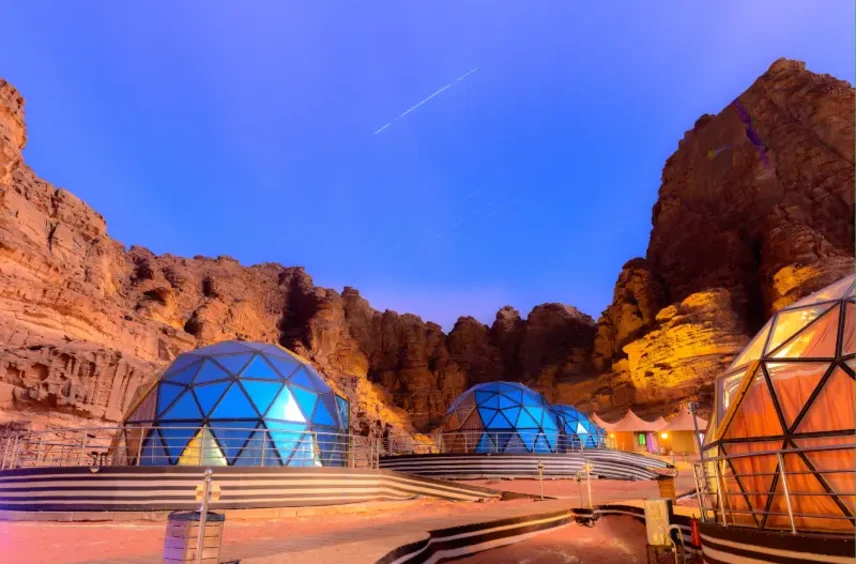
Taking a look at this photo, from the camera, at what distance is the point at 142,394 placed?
1559cm

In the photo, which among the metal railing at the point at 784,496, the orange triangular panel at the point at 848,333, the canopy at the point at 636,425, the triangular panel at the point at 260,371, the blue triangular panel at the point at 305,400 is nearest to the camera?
the metal railing at the point at 784,496

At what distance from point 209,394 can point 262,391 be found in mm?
1466

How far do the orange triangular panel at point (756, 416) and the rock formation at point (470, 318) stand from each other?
105 ft

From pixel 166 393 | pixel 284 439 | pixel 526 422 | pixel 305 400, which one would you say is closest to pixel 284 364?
pixel 305 400

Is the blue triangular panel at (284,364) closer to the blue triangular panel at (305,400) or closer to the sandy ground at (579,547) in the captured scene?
the blue triangular panel at (305,400)

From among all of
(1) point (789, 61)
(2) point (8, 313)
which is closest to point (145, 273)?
(2) point (8, 313)

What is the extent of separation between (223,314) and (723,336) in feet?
172

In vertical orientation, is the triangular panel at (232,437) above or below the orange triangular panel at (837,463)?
above

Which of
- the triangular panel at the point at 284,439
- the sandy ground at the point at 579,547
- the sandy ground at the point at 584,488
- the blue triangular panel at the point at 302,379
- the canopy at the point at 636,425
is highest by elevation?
the blue triangular panel at the point at 302,379

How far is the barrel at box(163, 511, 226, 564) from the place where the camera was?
529 cm

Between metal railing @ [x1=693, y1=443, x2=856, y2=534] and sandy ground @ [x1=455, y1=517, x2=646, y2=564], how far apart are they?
3562 millimetres

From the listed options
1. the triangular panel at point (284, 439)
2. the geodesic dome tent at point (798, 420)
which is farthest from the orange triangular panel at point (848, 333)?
the triangular panel at point (284, 439)

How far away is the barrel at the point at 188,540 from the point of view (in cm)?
529

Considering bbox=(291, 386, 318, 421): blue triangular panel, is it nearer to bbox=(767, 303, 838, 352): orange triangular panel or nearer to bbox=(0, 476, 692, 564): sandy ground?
bbox=(0, 476, 692, 564): sandy ground
